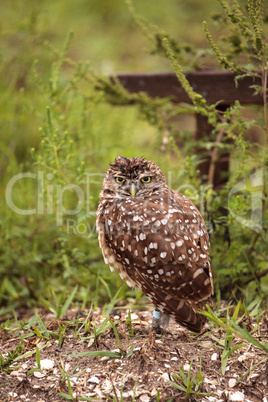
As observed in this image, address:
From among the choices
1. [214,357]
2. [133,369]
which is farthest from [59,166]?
[214,357]

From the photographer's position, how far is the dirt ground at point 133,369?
2.38 m

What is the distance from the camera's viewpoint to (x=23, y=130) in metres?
5.98

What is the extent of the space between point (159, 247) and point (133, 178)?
54 centimetres

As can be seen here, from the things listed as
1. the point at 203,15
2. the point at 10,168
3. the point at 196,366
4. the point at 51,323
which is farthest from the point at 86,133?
the point at 203,15

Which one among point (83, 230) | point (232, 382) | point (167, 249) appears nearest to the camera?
A: point (232, 382)

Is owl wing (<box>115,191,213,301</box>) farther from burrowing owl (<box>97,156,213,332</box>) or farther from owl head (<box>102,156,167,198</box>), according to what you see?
owl head (<box>102,156,167,198</box>)

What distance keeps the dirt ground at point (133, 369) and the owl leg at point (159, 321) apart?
0.05 metres

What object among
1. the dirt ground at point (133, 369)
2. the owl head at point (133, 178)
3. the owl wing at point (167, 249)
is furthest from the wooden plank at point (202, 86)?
the dirt ground at point (133, 369)

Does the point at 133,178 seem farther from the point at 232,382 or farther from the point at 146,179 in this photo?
the point at 232,382

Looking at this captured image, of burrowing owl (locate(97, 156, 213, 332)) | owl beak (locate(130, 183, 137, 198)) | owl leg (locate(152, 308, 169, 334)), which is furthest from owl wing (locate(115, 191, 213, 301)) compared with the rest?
owl leg (locate(152, 308, 169, 334))

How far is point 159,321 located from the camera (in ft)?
9.48

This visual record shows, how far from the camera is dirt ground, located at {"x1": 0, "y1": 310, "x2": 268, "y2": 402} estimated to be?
7.81 ft

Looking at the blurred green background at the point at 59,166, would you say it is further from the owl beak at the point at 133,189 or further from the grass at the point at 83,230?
the owl beak at the point at 133,189

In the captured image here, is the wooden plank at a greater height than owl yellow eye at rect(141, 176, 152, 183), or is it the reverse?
the wooden plank
